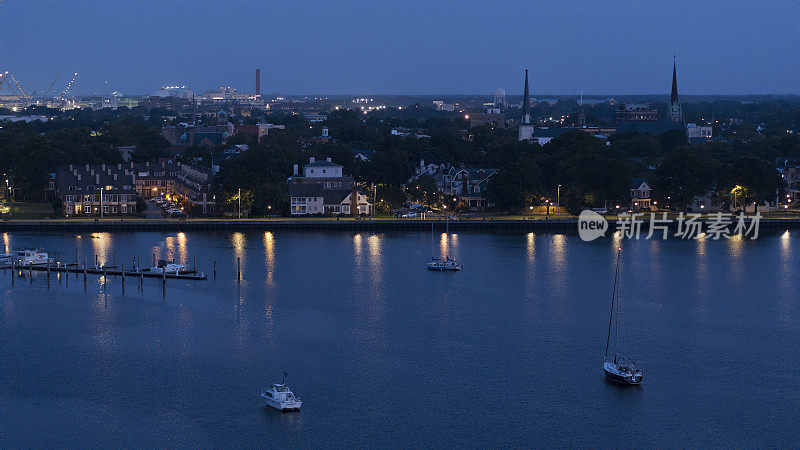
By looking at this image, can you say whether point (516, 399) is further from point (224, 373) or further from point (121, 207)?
point (121, 207)

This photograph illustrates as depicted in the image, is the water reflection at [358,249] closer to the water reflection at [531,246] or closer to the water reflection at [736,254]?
the water reflection at [531,246]

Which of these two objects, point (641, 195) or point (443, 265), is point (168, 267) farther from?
point (641, 195)

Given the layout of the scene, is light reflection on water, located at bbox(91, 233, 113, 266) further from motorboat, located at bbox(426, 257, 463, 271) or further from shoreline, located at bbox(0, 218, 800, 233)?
motorboat, located at bbox(426, 257, 463, 271)

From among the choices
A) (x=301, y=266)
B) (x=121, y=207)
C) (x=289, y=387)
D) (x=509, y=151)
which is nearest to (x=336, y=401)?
(x=289, y=387)

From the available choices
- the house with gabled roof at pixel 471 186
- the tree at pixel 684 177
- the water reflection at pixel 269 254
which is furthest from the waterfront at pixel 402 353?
the house with gabled roof at pixel 471 186

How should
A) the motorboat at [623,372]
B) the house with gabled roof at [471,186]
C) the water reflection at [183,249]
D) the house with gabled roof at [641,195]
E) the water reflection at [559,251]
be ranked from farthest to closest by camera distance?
1. the house with gabled roof at [471,186]
2. the house with gabled roof at [641,195]
3. the water reflection at [559,251]
4. the water reflection at [183,249]
5. the motorboat at [623,372]

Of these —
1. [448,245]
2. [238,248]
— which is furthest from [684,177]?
[238,248]
